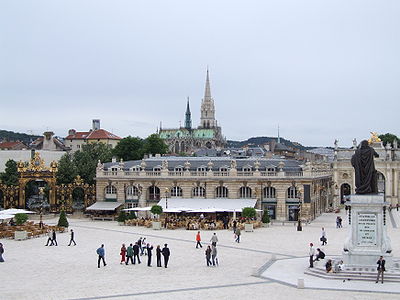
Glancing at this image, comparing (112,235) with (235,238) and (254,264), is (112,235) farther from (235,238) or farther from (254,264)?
(254,264)

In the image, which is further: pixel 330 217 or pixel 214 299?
pixel 330 217

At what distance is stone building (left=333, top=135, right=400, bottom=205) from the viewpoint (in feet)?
331

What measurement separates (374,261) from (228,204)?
32.8 meters

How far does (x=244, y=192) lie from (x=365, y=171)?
35.0 metres

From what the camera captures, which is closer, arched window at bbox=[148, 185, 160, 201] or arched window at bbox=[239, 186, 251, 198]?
arched window at bbox=[239, 186, 251, 198]

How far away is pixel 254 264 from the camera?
3603 cm

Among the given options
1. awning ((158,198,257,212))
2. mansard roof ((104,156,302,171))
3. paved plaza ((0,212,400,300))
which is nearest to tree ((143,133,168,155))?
mansard roof ((104,156,302,171))

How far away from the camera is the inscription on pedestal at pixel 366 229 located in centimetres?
3269

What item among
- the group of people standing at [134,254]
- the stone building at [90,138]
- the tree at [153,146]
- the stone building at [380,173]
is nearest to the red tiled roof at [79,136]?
the stone building at [90,138]

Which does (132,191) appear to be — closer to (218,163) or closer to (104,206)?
(104,206)

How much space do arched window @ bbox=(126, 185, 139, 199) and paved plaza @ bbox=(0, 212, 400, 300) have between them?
2071cm

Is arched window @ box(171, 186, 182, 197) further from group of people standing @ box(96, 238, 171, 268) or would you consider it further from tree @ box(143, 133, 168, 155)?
tree @ box(143, 133, 168, 155)

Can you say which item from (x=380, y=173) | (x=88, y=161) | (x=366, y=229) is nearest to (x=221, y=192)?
(x=88, y=161)

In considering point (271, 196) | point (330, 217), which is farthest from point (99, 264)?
point (330, 217)
